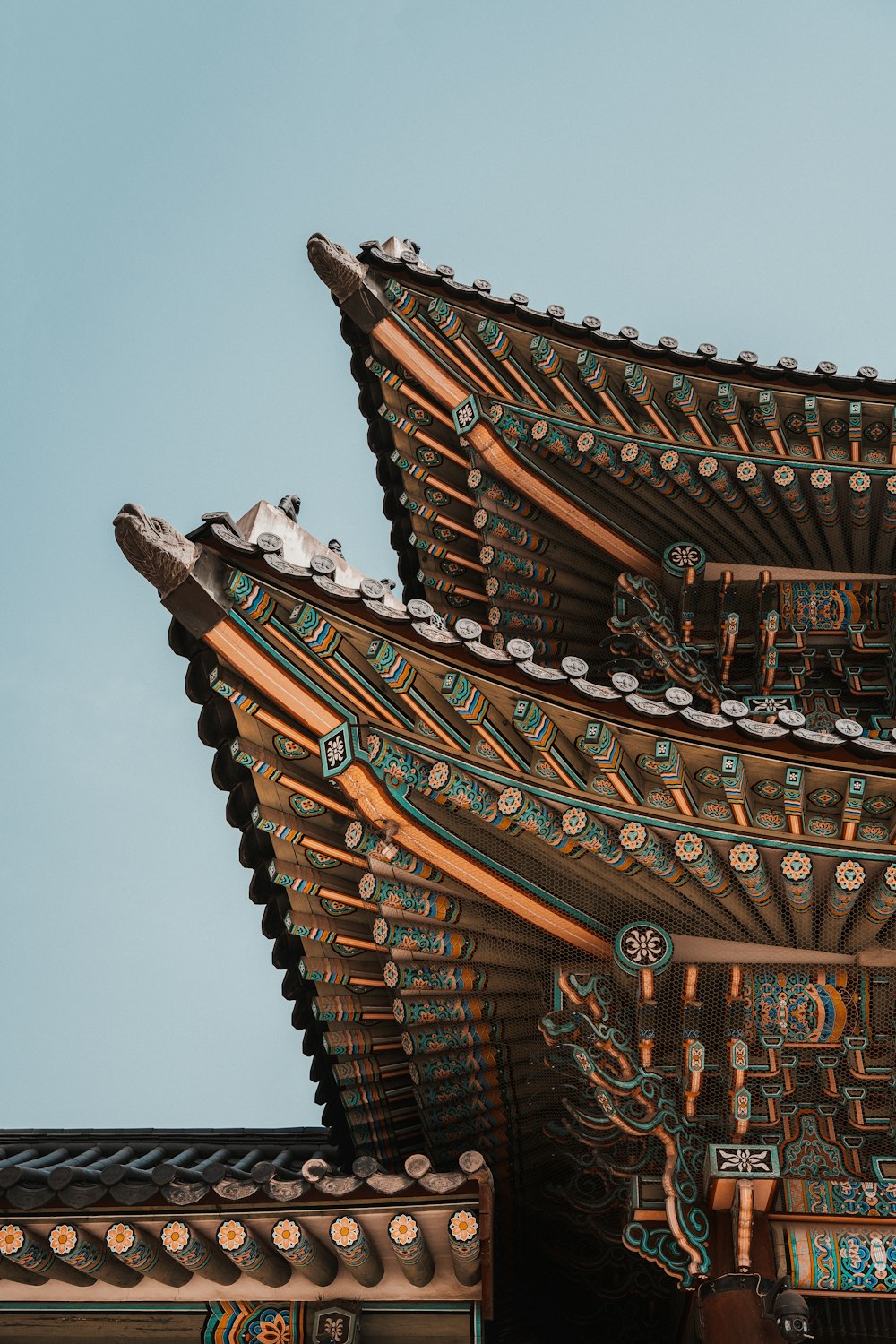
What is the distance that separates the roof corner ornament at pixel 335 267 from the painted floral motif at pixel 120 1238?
6.70 meters

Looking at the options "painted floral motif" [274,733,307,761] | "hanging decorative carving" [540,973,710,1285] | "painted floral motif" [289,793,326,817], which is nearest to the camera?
"hanging decorative carving" [540,973,710,1285]

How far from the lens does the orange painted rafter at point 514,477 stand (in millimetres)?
10742

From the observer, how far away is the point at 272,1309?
6758 mm

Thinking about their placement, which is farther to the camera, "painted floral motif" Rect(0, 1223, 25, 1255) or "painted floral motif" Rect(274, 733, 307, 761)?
"painted floral motif" Rect(274, 733, 307, 761)

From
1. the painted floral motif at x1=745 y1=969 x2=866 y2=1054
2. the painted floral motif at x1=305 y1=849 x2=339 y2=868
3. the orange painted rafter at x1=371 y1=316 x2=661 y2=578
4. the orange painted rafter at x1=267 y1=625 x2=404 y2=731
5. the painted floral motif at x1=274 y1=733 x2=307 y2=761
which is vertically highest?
the orange painted rafter at x1=371 y1=316 x2=661 y2=578

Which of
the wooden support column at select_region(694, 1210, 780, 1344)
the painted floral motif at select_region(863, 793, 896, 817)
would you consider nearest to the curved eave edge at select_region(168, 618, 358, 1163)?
the wooden support column at select_region(694, 1210, 780, 1344)

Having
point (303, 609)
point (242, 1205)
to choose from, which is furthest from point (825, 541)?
point (242, 1205)

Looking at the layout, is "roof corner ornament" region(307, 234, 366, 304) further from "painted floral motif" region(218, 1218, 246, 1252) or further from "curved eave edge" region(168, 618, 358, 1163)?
"painted floral motif" region(218, 1218, 246, 1252)

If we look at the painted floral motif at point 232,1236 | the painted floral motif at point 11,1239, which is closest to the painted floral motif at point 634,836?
the painted floral motif at point 232,1236

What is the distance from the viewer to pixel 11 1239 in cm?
654

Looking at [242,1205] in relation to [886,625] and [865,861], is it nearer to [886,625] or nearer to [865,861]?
[865,861]

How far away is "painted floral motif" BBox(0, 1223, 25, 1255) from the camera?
6.52 meters

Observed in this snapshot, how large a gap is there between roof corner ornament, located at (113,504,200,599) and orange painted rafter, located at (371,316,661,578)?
13.2 feet

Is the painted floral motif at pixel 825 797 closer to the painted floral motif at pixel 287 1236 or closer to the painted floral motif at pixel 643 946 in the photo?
the painted floral motif at pixel 643 946
